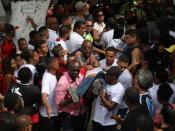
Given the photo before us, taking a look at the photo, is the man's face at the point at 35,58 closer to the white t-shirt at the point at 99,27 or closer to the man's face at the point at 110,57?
the man's face at the point at 110,57

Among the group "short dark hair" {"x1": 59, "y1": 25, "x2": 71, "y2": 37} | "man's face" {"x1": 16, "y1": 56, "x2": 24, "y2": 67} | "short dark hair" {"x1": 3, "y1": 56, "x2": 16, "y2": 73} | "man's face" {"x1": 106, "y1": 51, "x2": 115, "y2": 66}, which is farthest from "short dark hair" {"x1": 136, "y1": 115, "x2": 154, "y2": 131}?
"short dark hair" {"x1": 59, "y1": 25, "x2": 71, "y2": 37}

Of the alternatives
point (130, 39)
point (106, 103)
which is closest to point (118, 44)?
point (130, 39)

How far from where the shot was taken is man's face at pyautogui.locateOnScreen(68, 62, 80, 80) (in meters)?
9.29

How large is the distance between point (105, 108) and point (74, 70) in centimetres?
82

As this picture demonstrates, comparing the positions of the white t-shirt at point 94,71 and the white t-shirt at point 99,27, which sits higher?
the white t-shirt at point 94,71

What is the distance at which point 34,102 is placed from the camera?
8992 mm

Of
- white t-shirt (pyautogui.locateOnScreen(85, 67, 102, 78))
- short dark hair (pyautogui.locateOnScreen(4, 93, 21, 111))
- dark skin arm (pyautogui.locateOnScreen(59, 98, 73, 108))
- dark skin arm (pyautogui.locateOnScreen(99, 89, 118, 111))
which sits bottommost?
dark skin arm (pyautogui.locateOnScreen(59, 98, 73, 108))

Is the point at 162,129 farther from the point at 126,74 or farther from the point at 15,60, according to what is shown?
the point at 15,60

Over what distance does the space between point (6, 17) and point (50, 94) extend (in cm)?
551

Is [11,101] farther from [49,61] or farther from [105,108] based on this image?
[105,108]

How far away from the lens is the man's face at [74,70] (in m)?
9.29

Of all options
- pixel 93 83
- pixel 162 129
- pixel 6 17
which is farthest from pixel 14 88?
pixel 6 17

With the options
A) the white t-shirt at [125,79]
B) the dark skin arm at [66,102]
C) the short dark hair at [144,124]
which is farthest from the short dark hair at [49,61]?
the short dark hair at [144,124]

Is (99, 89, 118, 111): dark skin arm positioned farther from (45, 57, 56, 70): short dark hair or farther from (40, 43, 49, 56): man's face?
(40, 43, 49, 56): man's face
